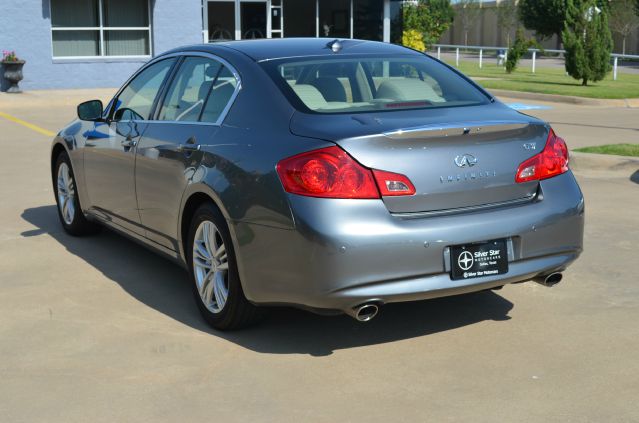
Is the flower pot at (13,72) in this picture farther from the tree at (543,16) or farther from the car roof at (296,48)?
the tree at (543,16)

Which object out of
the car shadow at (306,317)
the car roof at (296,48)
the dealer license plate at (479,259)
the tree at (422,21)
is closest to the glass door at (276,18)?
the tree at (422,21)

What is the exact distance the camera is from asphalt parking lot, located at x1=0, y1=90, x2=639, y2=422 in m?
4.27

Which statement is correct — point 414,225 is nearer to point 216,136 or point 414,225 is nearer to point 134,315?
point 216,136

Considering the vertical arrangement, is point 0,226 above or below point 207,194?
below

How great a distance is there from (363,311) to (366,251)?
346 mm

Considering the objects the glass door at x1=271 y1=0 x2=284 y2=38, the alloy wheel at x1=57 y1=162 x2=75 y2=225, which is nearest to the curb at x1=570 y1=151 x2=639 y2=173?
the alloy wheel at x1=57 y1=162 x2=75 y2=225

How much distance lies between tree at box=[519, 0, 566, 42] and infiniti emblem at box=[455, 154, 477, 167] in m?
57.0

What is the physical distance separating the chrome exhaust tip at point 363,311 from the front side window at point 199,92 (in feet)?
4.81

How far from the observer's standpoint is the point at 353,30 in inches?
1328

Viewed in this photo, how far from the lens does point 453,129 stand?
4805 mm

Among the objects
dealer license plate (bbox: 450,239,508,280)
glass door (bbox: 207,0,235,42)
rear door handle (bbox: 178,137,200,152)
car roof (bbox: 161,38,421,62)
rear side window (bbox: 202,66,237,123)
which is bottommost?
dealer license plate (bbox: 450,239,508,280)

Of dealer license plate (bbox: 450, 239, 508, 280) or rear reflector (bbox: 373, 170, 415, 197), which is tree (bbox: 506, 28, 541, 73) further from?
rear reflector (bbox: 373, 170, 415, 197)

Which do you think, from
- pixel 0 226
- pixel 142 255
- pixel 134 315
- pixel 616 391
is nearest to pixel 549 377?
pixel 616 391

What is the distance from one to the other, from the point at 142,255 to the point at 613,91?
792 inches
